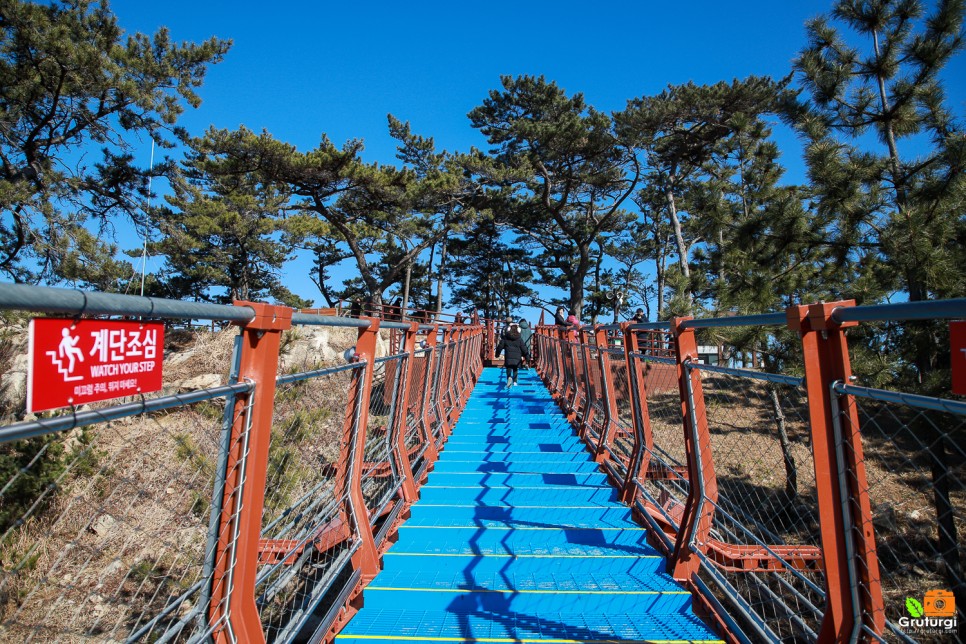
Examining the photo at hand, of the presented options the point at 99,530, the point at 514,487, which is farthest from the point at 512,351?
the point at 99,530

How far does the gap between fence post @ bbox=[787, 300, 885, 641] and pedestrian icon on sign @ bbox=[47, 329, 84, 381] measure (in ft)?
7.21

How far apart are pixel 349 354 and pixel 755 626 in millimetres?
2379

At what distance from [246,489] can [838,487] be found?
6.87 feet

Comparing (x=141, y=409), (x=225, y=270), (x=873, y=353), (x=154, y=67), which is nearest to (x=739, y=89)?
(x=873, y=353)

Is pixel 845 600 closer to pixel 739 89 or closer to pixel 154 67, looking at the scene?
pixel 154 67

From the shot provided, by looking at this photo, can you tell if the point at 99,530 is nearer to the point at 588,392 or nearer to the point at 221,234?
the point at 588,392

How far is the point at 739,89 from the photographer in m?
17.3

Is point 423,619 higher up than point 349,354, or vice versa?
point 349,354

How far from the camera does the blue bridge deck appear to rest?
2.51 m

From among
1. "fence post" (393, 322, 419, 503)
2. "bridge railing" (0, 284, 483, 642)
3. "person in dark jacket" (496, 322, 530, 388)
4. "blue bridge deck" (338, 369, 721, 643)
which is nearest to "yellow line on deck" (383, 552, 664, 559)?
"blue bridge deck" (338, 369, 721, 643)

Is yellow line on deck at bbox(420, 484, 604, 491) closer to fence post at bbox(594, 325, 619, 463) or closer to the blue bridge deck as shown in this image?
the blue bridge deck

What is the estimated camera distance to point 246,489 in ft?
5.68

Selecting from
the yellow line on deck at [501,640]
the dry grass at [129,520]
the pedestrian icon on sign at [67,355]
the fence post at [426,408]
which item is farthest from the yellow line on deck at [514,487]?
the pedestrian icon on sign at [67,355]

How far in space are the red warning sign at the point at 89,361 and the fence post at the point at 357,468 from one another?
1.60 m
